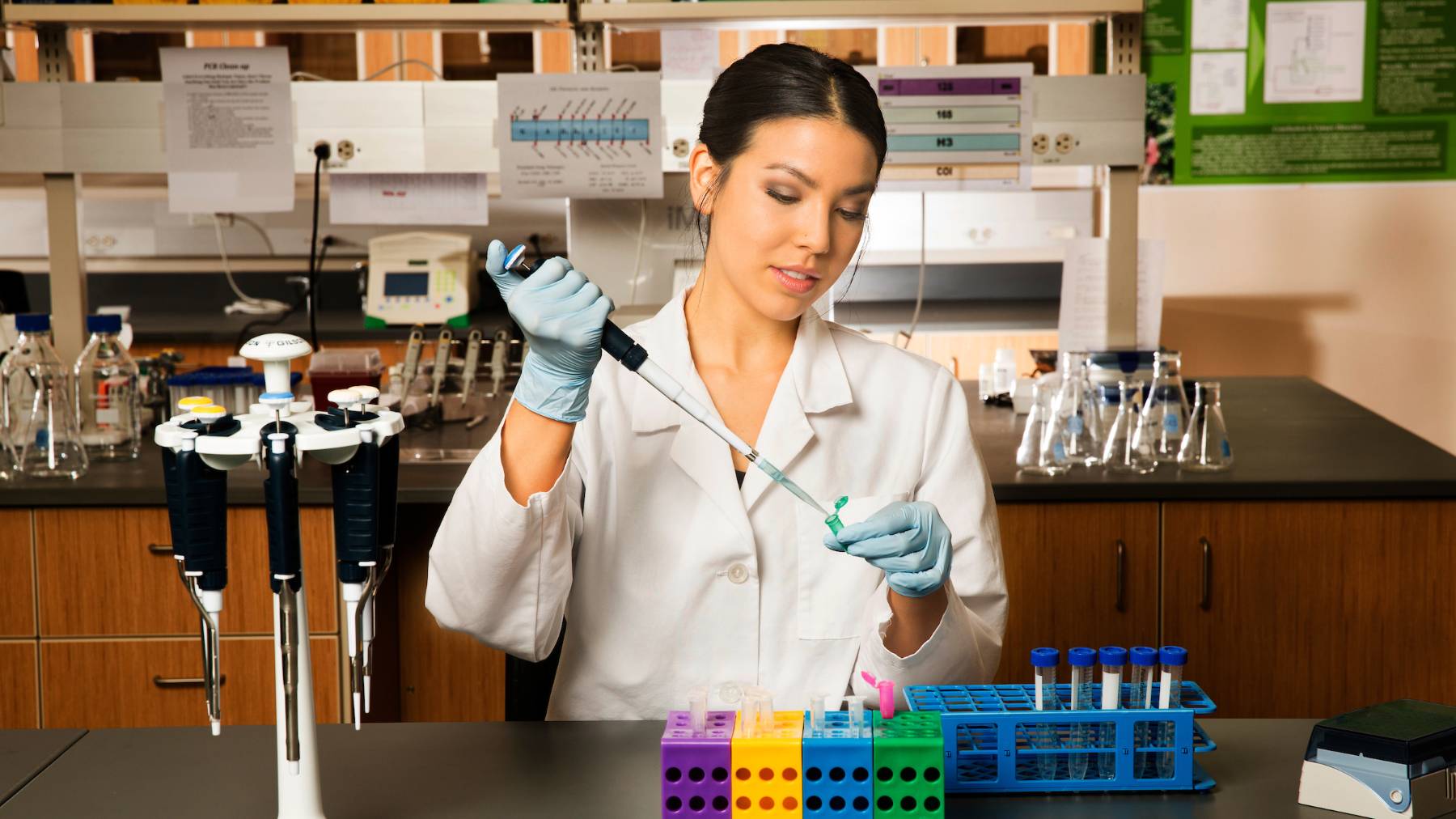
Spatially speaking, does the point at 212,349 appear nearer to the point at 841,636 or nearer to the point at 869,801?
the point at 841,636

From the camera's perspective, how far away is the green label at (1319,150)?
411cm

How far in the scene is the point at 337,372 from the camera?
2.43 m

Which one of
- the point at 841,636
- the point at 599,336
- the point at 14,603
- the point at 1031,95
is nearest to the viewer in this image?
the point at 599,336

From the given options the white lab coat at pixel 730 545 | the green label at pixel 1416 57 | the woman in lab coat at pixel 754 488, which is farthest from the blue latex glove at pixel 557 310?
the green label at pixel 1416 57

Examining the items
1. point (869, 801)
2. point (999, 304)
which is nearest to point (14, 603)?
point (869, 801)

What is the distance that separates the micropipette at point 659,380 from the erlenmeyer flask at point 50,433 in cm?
139

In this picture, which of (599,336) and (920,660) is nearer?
(599,336)

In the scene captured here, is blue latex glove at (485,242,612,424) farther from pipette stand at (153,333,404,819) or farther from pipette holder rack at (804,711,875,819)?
pipette holder rack at (804,711,875,819)

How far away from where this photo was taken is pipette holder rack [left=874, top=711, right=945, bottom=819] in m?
0.92

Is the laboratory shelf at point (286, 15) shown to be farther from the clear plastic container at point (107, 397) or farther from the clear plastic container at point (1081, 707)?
the clear plastic container at point (1081, 707)

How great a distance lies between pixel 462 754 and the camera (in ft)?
3.65

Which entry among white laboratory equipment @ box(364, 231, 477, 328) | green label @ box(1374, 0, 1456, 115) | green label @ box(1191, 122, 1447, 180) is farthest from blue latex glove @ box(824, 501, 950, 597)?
green label @ box(1374, 0, 1456, 115)

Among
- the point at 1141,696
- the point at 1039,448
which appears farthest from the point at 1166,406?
the point at 1141,696

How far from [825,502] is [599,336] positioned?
1.34 ft
